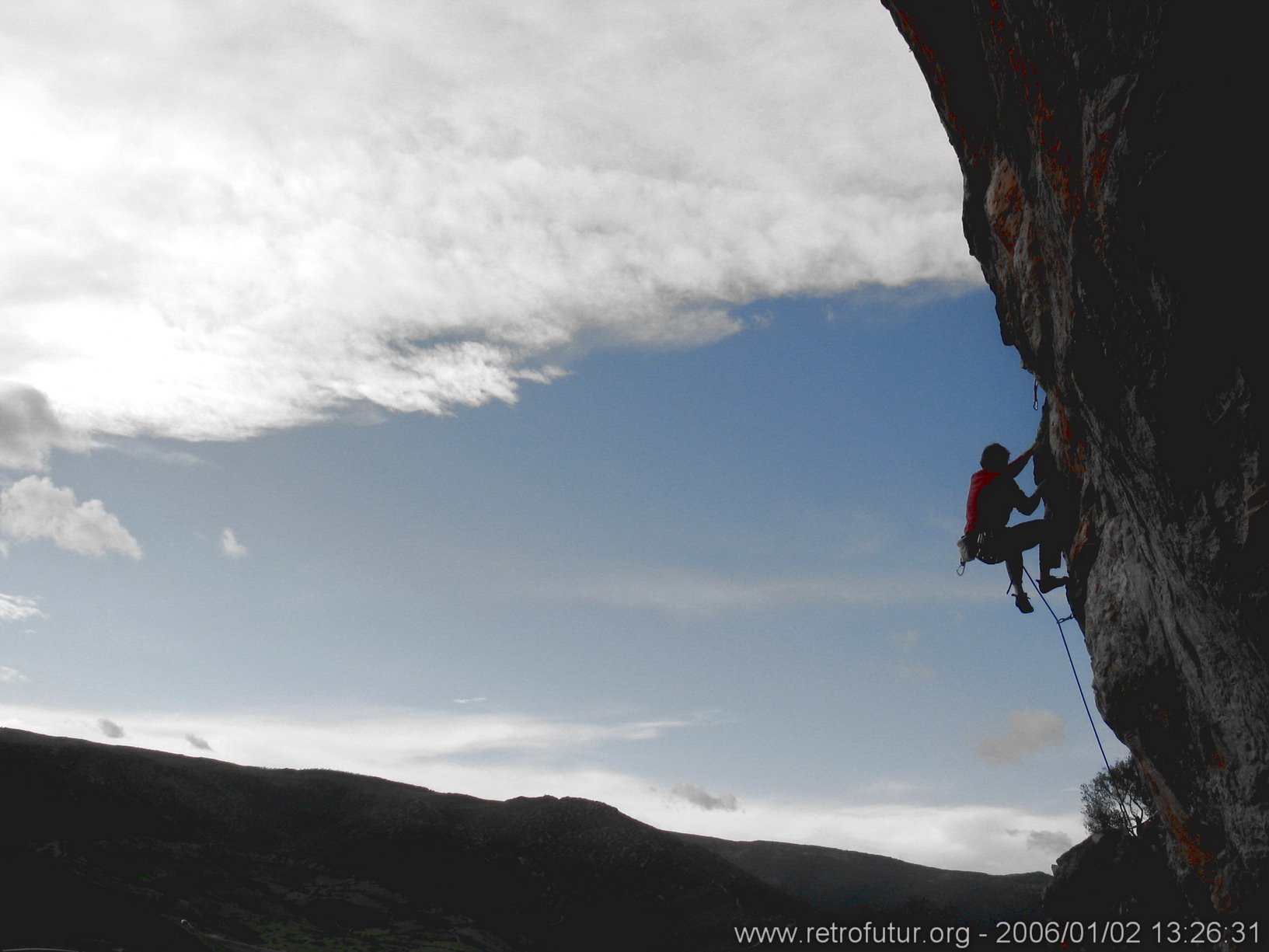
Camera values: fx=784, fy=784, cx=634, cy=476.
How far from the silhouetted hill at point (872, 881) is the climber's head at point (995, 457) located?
55.7 meters

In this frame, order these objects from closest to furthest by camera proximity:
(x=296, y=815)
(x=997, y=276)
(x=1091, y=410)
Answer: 1. (x=1091, y=410)
2. (x=997, y=276)
3. (x=296, y=815)

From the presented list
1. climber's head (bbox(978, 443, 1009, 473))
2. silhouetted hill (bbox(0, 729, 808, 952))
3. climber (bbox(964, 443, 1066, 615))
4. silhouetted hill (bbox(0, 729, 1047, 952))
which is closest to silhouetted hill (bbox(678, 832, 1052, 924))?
silhouetted hill (bbox(0, 729, 1047, 952))

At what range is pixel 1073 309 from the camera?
877 centimetres

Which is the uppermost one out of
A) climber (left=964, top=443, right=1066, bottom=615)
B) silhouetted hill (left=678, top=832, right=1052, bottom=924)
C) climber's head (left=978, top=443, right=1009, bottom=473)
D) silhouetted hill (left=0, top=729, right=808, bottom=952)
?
climber's head (left=978, top=443, right=1009, bottom=473)

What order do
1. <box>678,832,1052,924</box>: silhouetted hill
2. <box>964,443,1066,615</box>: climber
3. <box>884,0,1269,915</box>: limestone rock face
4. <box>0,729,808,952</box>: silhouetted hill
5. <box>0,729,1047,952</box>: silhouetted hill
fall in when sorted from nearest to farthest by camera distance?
<box>884,0,1269,915</box>: limestone rock face
<box>964,443,1066,615</box>: climber
<box>0,729,1047,952</box>: silhouetted hill
<box>0,729,808,952</box>: silhouetted hill
<box>678,832,1052,924</box>: silhouetted hill

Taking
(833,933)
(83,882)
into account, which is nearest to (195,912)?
(83,882)

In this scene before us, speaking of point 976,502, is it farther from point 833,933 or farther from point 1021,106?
point 833,933

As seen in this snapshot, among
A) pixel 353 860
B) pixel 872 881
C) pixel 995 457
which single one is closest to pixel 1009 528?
pixel 995 457

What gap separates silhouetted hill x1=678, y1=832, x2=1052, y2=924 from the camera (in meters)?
68.3

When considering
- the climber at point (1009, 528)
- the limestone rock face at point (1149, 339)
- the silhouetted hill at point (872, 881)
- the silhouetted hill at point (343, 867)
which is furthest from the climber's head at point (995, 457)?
the silhouetted hill at point (872, 881)

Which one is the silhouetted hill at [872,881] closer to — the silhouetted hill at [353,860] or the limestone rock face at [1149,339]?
the silhouetted hill at [353,860]

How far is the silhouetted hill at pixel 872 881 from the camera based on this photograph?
68312mm

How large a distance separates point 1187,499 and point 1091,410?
179 cm

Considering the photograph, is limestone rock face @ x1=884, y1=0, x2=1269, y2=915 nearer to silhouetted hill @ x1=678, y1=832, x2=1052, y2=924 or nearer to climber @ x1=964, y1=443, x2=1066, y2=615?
climber @ x1=964, y1=443, x2=1066, y2=615
